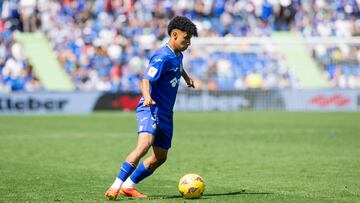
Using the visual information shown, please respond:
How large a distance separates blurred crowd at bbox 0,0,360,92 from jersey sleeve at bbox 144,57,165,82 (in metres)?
24.4

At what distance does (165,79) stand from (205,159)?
587 cm

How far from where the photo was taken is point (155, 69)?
973cm

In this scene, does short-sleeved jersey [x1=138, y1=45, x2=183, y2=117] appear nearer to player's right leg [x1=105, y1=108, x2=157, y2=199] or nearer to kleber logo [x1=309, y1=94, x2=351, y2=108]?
player's right leg [x1=105, y1=108, x2=157, y2=199]

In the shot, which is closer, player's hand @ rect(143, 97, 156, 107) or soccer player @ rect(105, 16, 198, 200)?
player's hand @ rect(143, 97, 156, 107)

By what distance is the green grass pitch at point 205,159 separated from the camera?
1051 centimetres

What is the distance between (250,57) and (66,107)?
28.2 feet

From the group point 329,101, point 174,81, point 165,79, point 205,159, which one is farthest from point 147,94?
point 329,101

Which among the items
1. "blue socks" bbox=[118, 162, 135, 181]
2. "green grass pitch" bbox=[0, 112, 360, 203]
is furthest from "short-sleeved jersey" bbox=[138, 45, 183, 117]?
"green grass pitch" bbox=[0, 112, 360, 203]

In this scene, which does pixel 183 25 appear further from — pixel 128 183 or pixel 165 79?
pixel 128 183

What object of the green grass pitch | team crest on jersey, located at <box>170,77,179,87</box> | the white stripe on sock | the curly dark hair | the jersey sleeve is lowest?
the green grass pitch

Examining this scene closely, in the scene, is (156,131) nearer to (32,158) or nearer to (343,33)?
(32,158)

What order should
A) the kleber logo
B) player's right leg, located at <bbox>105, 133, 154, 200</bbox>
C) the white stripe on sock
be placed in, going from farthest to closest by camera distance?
the kleber logo, the white stripe on sock, player's right leg, located at <bbox>105, 133, 154, 200</bbox>

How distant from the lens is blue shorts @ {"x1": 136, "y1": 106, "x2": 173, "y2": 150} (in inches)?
384

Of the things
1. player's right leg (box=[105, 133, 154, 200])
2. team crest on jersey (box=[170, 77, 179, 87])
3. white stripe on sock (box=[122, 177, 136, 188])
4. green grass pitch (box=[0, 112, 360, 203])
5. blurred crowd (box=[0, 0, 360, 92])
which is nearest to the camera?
player's right leg (box=[105, 133, 154, 200])
